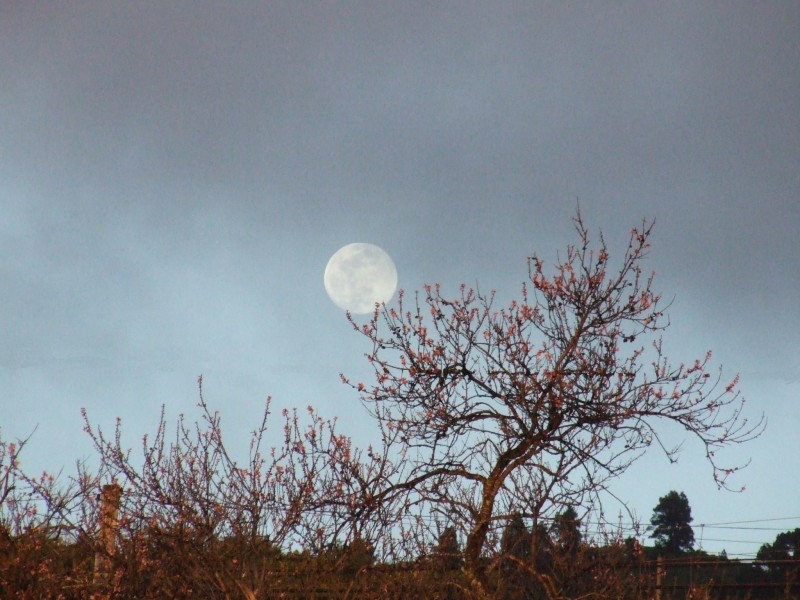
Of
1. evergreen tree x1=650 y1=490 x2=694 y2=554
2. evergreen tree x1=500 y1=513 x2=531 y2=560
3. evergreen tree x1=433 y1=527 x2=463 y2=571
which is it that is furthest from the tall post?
evergreen tree x1=650 y1=490 x2=694 y2=554

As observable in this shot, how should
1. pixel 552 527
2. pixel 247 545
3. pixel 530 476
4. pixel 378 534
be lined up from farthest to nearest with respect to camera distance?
pixel 552 527 < pixel 530 476 < pixel 378 534 < pixel 247 545

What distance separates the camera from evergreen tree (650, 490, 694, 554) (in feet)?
144

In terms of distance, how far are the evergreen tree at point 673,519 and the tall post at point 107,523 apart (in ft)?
122

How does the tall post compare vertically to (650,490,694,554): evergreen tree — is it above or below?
below

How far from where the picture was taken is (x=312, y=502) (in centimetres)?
936

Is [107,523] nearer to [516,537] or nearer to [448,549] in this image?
[448,549]

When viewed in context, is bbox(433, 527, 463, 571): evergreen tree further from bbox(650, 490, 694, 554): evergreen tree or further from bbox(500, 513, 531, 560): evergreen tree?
bbox(650, 490, 694, 554): evergreen tree

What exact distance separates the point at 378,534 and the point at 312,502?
1063 millimetres

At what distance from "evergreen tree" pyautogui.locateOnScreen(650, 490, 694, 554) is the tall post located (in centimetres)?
3706

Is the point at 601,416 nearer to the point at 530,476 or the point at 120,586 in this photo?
the point at 530,476

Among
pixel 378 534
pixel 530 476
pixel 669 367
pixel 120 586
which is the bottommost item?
pixel 120 586

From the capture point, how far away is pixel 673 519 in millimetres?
45750

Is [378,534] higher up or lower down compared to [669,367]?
lower down

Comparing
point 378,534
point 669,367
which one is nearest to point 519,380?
point 669,367
